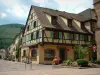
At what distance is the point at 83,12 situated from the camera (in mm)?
47719

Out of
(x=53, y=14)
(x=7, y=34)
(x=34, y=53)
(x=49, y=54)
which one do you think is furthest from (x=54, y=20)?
(x=7, y=34)

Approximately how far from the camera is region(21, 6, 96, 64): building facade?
36.1 metres

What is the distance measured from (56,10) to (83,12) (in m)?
7.50

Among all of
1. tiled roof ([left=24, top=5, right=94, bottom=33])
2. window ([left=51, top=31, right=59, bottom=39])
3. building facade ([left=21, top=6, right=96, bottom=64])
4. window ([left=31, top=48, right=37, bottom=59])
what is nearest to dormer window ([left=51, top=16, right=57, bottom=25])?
building facade ([left=21, top=6, right=96, bottom=64])

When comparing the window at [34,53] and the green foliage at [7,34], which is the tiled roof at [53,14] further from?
the green foliage at [7,34]

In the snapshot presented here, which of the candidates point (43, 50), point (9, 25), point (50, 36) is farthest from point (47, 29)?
point (9, 25)

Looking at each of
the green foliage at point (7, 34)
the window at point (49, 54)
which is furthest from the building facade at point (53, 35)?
the green foliage at point (7, 34)

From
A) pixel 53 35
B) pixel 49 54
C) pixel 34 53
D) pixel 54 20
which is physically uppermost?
pixel 54 20

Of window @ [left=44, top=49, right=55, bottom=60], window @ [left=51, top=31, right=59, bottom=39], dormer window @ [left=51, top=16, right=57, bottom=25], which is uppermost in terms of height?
dormer window @ [left=51, top=16, right=57, bottom=25]

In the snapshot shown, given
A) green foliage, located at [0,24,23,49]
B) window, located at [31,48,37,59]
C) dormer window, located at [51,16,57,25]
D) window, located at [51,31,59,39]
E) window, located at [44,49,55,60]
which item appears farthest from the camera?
green foliage, located at [0,24,23,49]

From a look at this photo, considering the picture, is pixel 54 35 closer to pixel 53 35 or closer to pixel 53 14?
pixel 53 35

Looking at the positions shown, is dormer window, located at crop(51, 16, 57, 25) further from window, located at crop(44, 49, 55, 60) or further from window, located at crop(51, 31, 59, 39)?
window, located at crop(44, 49, 55, 60)

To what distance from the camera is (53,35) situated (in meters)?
36.7

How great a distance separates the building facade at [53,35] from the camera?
119 ft
